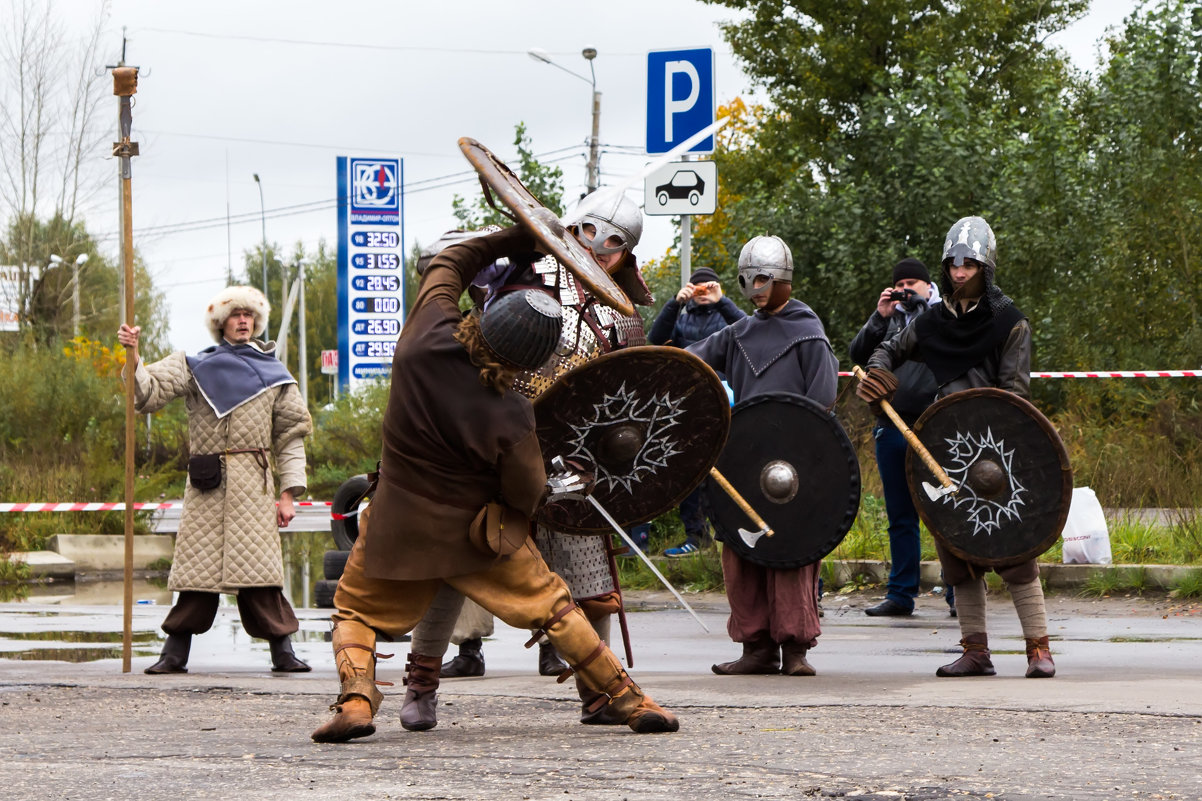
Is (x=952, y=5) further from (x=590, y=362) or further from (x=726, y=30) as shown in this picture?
(x=590, y=362)

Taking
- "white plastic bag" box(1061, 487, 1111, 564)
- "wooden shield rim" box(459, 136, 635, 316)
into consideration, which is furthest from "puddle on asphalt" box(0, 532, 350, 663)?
"white plastic bag" box(1061, 487, 1111, 564)

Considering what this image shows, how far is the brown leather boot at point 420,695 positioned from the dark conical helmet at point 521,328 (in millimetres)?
1149

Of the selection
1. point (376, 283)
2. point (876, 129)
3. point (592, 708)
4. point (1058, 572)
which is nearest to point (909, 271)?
point (1058, 572)

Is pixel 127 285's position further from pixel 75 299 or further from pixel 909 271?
pixel 75 299

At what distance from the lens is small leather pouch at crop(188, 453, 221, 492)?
8055 mm

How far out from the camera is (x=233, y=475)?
806cm

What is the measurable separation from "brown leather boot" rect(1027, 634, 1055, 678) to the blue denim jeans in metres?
2.86

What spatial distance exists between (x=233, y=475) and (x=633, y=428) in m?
2.77

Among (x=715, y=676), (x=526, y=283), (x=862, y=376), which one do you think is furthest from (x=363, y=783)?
(x=862, y=376)

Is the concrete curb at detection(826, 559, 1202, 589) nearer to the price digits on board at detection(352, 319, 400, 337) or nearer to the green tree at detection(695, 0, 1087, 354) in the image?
the green tree at detection(695, 0, 1087, 354)

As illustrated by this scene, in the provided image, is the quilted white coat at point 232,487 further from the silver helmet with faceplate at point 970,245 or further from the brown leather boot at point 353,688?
the silver helmet with faceplate at point 970,245

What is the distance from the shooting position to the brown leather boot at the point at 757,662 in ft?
23.9

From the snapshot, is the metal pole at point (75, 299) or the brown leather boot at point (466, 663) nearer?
the brown leather boot at point (466, 663)

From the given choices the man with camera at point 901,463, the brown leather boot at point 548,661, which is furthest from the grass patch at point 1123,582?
the brown leather boot at point 548,661
